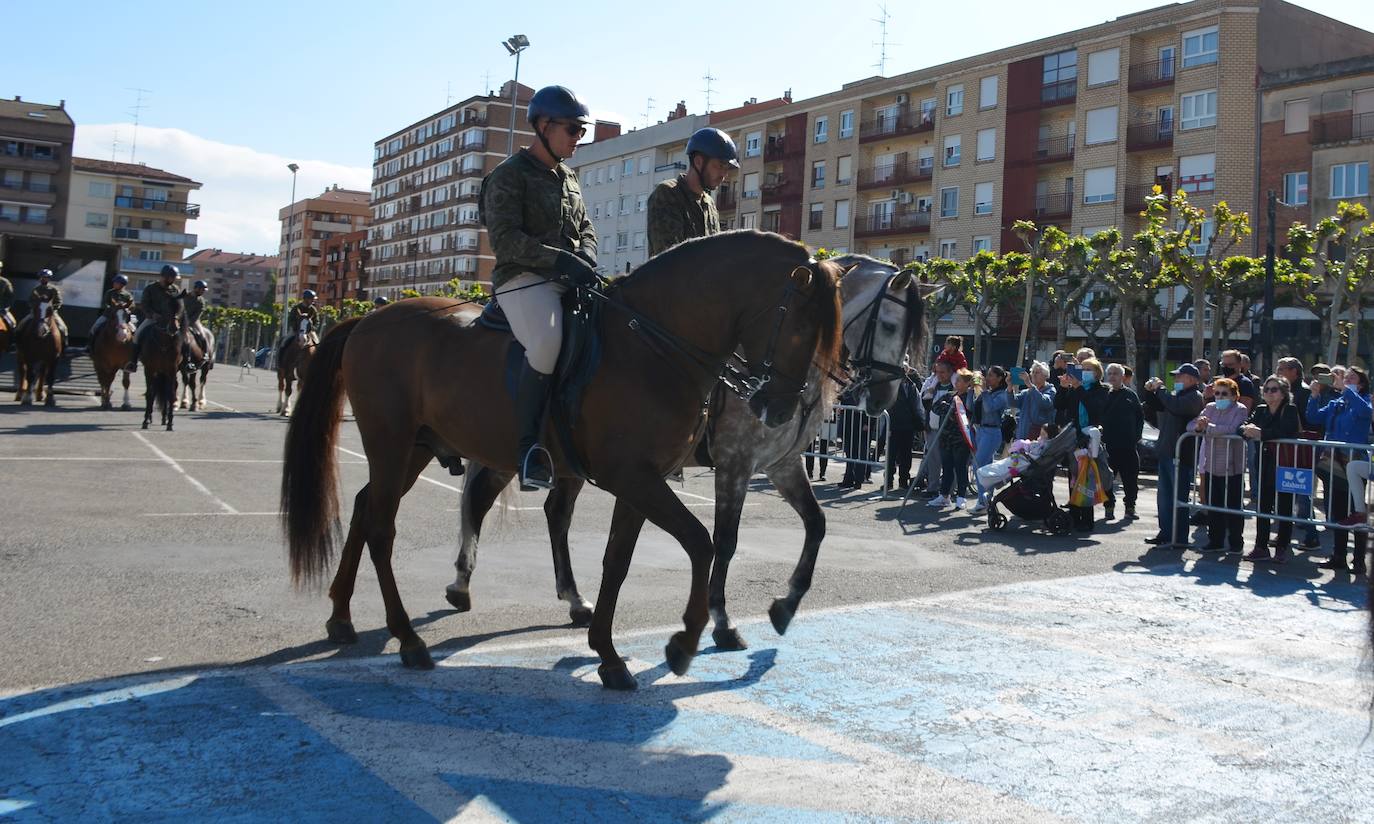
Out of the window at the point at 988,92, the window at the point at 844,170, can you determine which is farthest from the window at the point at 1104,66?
the window at the point at 844,170

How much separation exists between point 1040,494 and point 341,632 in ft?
29.8

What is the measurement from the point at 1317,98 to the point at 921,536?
39.8 m

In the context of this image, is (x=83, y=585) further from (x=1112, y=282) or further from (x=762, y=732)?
(x=1112, y=282)

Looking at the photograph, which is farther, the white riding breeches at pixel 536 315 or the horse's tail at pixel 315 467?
the horse's tail at pixel 315 467

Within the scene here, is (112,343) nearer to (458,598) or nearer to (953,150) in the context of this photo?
(458,598)

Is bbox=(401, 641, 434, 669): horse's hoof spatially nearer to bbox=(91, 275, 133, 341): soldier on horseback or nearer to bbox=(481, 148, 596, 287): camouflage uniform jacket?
bbox=(481, 148, 596, 287): camouflage uniform jacket

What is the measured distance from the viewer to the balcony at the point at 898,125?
5747cm

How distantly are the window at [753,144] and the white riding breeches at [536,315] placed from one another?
215ft

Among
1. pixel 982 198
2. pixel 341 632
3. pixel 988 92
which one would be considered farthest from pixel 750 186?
pixel 341 632

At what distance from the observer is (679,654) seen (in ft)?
16.6

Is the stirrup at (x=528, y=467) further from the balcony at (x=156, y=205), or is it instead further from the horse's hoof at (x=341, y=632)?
the balcony at (x=156, y=205)

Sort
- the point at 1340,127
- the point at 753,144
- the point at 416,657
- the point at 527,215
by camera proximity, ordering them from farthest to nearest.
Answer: the point at 753,144 → the point at 1340,127 → the point at 527,215 → the point at 416,657

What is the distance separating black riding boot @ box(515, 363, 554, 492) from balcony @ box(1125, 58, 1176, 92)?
159 feet

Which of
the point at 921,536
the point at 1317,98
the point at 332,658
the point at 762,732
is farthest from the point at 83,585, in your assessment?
the point at 1317,98
